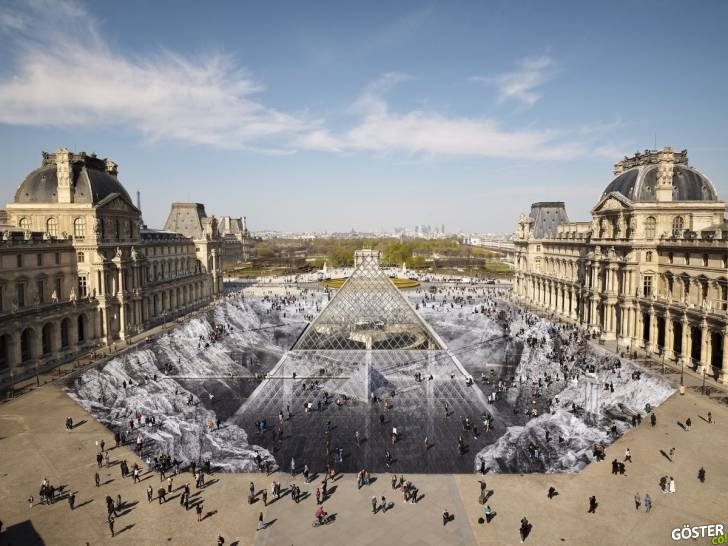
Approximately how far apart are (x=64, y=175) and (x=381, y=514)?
106 feet

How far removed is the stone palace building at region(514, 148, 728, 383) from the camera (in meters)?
28.3

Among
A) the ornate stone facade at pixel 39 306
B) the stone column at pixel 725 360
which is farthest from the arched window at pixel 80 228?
the stone column at pixel 725 360

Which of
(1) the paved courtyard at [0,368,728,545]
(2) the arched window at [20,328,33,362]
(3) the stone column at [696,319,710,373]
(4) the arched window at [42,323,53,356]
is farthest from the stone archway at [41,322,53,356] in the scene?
(3) the stone column at [696,319,710,373]

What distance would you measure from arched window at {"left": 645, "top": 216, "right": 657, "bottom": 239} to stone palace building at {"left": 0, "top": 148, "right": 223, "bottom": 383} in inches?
1466

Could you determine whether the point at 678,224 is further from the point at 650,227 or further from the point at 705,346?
the point at 705,346

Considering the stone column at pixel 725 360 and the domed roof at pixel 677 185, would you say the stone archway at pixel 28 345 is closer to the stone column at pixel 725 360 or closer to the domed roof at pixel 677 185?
the stone column at pixel 725 360

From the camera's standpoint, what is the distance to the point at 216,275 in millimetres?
62000

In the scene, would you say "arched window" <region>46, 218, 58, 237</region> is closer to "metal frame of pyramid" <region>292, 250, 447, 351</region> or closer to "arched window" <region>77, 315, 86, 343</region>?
"arched window" <region>77, 315, 86, 343</region>

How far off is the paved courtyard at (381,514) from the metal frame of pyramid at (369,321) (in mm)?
A: 13958

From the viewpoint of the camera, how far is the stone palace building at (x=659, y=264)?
28266 millimetres

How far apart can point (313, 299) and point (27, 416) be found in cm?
4086

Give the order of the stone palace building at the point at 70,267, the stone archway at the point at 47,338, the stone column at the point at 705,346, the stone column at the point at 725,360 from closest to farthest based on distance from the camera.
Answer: the stone column at the point at 725,360
the stone column at the point at 705,346
the stone palace building at the point at 70,267
the stone archway at the point at 47,338

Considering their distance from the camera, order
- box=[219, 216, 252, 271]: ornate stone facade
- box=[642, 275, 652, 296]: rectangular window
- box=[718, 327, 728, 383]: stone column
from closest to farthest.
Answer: box=[718, 327, 728, 383]: stone column → box=[642, 275, 652, 296]: rectangular window → box=[219, 216, 252, 271]: ornate stone facade

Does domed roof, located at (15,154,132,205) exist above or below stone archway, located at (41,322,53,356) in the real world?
above
